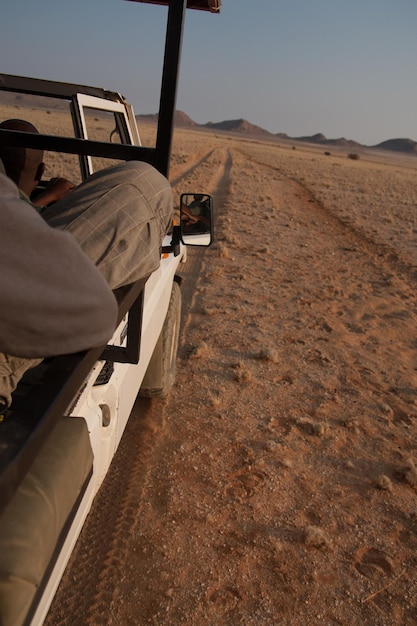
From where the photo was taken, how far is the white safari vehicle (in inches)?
41.1

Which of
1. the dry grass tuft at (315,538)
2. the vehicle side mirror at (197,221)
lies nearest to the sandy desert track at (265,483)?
the dry grass tuft at (315,538)

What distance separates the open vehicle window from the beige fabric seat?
7.87ft

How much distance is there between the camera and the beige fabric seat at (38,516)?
105cm

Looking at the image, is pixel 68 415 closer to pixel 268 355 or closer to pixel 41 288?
pixel 41 288

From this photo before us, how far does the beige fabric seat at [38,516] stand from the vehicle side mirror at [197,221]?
1529 mm

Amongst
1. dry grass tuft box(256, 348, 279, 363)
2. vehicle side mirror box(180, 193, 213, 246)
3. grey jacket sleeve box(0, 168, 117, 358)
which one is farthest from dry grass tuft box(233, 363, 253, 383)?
grey jacket sleeve box(0, 168, 117, 358)

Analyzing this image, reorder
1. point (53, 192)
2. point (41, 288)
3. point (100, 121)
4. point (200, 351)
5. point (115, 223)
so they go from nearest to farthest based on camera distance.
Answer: point (41, 288), point (115, 223), point (53, 192), point (100, 121), point (200, 351)

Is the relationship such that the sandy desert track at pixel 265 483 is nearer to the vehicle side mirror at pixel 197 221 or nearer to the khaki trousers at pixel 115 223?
the vehicle side mirror at pixel 197 221

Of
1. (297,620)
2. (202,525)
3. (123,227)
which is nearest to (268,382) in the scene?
(202,525)

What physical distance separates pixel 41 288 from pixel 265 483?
256 cm

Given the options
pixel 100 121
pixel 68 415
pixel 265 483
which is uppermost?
pixel 100 121

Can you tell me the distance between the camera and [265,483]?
10.6 ft

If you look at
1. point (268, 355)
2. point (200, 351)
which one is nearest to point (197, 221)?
point (200, 351)

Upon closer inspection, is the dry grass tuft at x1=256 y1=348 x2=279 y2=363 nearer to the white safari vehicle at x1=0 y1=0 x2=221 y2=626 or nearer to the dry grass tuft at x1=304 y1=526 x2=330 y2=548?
the white safari vehicle at x1=0 y1=0 x2=221 y2=626
